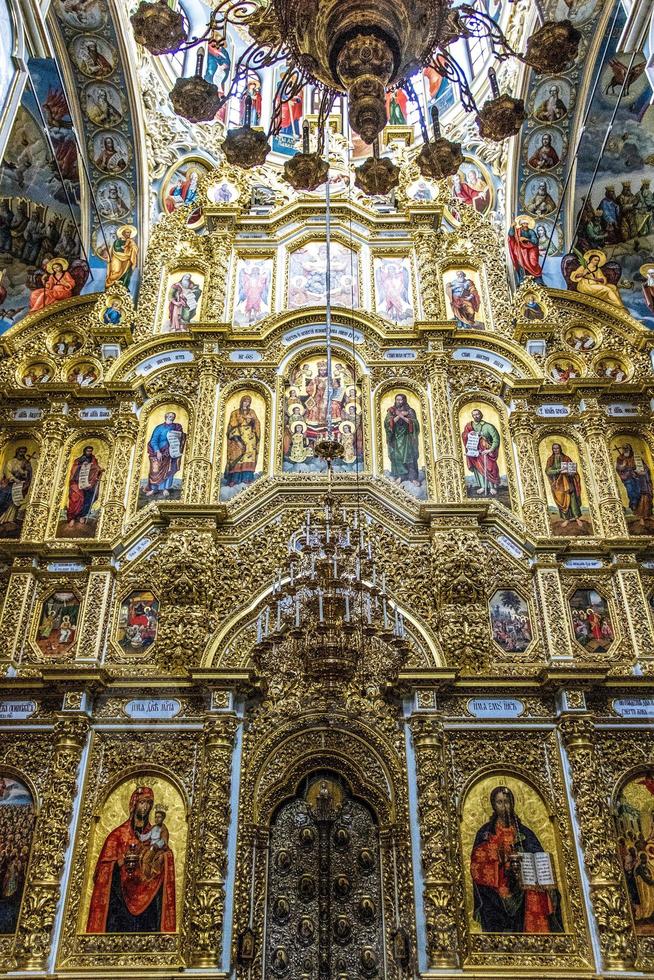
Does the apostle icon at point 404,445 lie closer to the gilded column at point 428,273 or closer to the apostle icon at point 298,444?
the apostle icon at point 298,444

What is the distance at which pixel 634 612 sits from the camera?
9.68m

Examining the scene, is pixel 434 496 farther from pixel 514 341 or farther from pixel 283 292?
pixel 283 292

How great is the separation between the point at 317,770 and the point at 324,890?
1.19 meters

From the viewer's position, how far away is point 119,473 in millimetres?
10656

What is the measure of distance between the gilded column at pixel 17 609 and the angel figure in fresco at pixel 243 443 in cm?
267

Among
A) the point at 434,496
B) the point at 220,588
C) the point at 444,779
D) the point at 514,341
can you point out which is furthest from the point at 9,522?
the point at 514,341

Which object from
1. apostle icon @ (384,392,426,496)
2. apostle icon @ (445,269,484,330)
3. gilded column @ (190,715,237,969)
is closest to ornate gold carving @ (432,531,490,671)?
apostle icon @ (384,392,426,496)

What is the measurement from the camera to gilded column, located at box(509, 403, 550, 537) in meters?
10.3

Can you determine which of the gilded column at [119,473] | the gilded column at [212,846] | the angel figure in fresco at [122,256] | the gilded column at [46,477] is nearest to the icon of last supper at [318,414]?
the gilded column at [119,473]

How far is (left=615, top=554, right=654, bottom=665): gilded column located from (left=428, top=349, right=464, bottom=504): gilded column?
2.11 m

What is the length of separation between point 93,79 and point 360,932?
38.0 ft

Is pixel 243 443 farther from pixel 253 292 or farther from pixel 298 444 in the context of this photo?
pixel 253 292

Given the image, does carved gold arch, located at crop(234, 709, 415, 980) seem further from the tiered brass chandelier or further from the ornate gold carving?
the tiered brass chandelier

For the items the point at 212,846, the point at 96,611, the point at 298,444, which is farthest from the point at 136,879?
the point at 298,444
